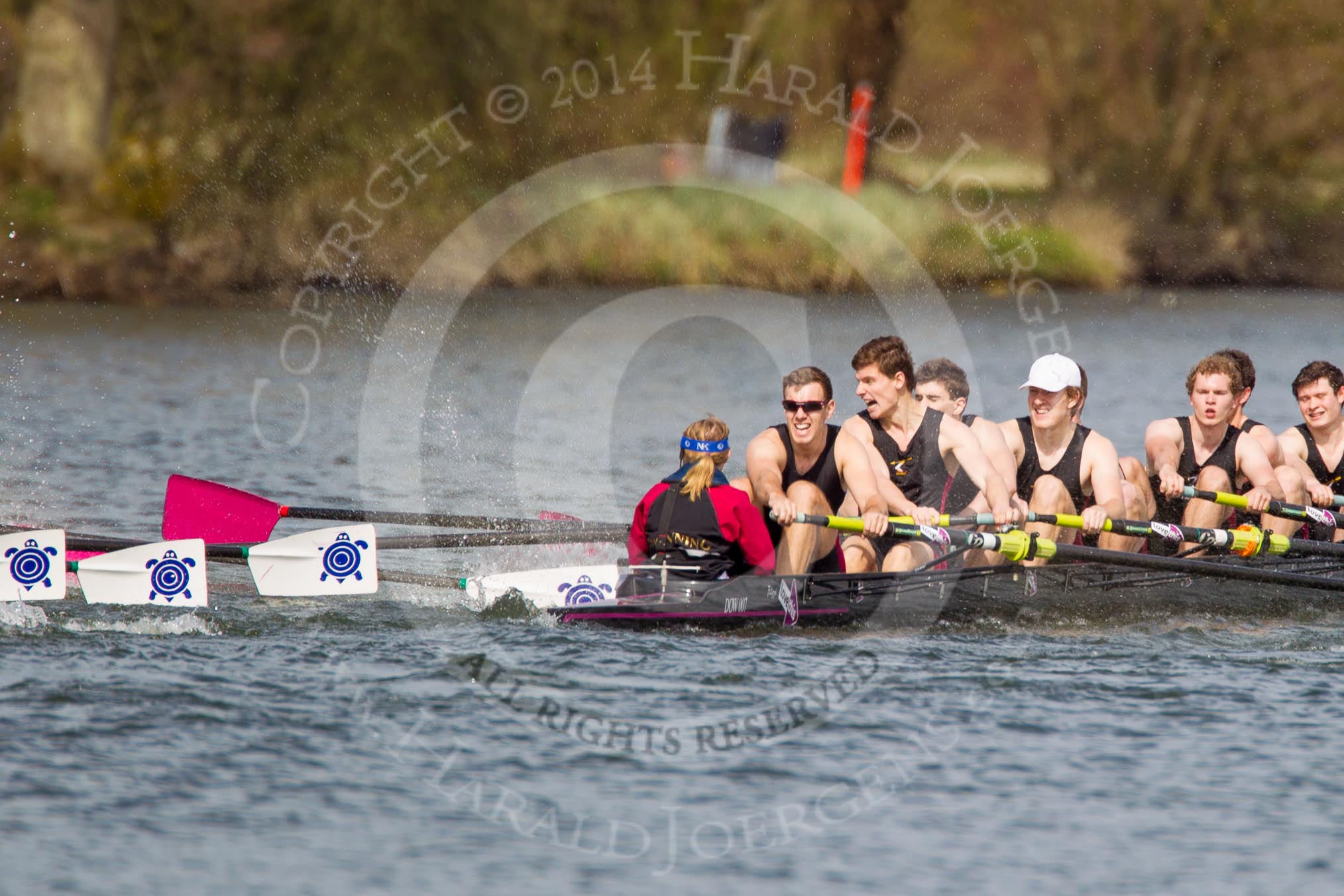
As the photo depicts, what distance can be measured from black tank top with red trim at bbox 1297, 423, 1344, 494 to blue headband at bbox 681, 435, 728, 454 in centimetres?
509

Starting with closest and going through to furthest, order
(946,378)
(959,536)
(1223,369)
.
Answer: (959,536)
(946,378)
(1223,369)

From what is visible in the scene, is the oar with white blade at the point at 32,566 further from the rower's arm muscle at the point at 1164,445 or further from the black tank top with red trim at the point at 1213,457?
the black tank top with red trim at the point at 1213,457

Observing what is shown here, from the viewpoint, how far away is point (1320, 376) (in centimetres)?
1113

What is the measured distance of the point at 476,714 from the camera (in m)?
7.60

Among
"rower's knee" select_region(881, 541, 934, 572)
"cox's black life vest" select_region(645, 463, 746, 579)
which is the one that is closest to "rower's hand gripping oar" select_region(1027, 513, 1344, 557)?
"rower's knee" select_region(881, 541, 934, 572)

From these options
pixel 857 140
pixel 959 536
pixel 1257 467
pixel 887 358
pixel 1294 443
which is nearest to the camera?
pixel 959 536

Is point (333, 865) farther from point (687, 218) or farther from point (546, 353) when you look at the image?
point (687, 218)

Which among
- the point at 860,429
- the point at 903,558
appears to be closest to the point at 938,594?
the point at 903,558

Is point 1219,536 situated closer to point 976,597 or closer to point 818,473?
point 976,597

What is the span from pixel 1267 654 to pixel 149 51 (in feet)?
78.3

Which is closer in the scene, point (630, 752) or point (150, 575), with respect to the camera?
point (630, 752)

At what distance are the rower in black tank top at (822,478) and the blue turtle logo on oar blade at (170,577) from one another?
3.22m

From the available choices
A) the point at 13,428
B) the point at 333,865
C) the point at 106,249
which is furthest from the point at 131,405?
the point at 333,865

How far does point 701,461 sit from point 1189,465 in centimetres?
414
